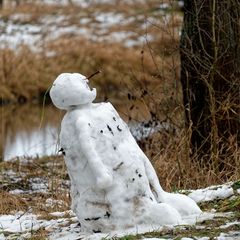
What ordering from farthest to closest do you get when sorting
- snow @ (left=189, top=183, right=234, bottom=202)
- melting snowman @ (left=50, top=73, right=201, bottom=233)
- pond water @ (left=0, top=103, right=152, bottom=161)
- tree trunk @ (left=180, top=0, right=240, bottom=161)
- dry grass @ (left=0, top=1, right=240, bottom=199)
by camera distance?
pond water @ (left=0, top=103, right=152, bottom=161), tree trunk @ (left=180, top=0, right=240, bottom=161), dry grass @ (left=0, top=1, right=240, bottom=199), snow @ (left=189, top=183, right=234, bottom=202), melting snowman @ (left=50, top=73, right=201, bottom=233)

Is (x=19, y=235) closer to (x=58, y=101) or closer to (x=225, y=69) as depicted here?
(x=58, y=101)

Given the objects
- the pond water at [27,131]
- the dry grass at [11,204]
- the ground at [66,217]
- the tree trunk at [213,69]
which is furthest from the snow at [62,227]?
the pond water at [27,131]

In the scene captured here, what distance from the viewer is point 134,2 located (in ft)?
84.4

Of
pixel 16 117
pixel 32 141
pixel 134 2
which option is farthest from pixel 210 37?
pixel 134 2

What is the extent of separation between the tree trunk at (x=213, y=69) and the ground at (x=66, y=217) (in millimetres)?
1557

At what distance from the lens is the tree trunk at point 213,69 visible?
24.9 feet

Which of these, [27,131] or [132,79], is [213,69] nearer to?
→ [132,79]

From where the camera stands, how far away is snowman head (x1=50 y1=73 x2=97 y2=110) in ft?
15.7

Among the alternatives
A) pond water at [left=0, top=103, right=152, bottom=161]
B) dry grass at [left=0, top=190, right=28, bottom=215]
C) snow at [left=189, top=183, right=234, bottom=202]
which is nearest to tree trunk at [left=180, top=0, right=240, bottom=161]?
pond water at [left=0, top=103, right=152, bottom=161]

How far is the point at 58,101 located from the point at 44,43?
586 inches

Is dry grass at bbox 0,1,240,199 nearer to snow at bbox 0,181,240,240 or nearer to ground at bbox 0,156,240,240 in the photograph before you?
ground at bbox 0,156,240,240

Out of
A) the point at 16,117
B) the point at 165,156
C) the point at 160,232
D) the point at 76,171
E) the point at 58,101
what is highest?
the point at 58,101

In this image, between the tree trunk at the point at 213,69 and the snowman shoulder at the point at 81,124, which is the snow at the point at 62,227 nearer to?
the snowman shoulder at the point at 81,124

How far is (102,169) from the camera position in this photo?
4617 mm
